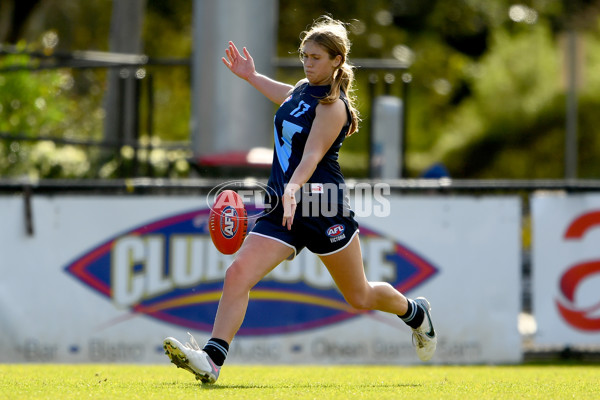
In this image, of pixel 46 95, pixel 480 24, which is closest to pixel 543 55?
pixel 480 24

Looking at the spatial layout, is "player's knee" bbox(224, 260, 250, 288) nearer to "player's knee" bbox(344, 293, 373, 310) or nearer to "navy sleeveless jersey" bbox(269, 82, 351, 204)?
"navy sleeveless jersey" bbox(269, 82, 351, 204)

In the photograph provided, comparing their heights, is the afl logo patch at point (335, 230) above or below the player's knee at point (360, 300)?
above

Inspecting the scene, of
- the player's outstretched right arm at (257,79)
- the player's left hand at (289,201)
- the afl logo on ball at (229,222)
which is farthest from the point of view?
the player's outstretched right arm at (257,79)

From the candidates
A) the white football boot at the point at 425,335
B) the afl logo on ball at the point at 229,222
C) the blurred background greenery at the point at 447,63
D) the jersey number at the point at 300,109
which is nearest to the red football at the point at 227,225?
the afl logo on ball at the point at 229,222

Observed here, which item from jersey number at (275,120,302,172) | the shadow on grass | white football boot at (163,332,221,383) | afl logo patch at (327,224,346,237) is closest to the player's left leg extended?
afl logo patch at (327,224,346,237)

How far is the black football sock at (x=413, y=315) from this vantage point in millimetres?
6730

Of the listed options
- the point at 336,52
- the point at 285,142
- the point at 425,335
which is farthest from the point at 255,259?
the point at 425,335

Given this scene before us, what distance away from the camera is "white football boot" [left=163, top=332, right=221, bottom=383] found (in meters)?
5.66

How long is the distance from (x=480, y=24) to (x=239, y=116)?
19251mm

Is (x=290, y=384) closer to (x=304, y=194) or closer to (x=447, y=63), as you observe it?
(x=304, y=194)

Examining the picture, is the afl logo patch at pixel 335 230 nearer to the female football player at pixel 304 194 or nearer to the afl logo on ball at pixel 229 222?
the female football player at pixel 304 194

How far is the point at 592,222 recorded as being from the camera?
9.55 metres

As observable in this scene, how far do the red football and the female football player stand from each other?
4.0 inches

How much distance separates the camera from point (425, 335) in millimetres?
6895
